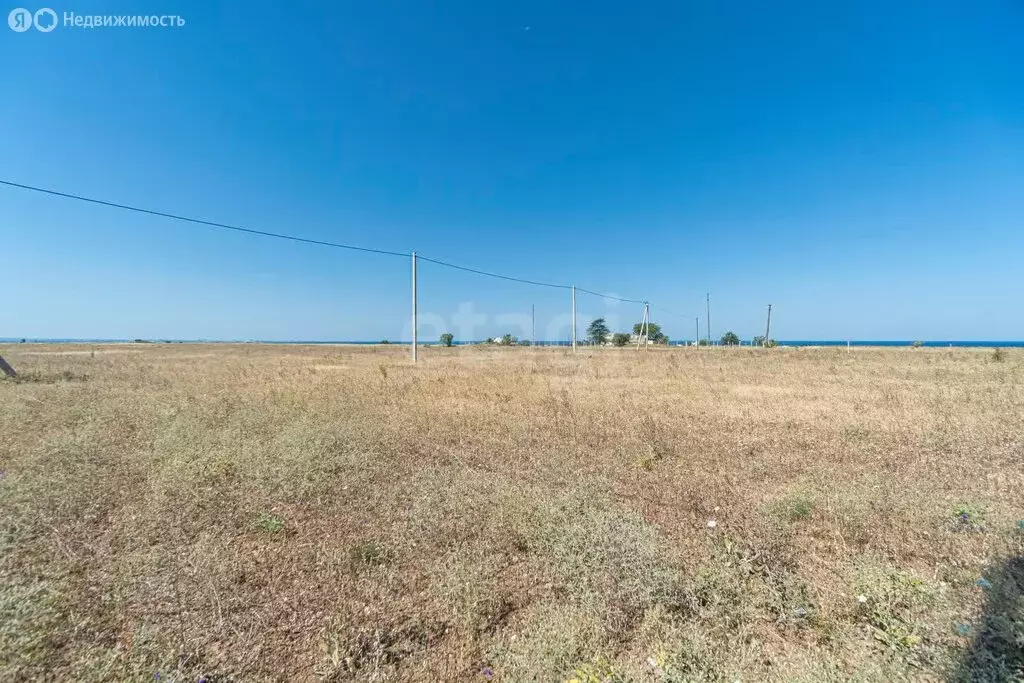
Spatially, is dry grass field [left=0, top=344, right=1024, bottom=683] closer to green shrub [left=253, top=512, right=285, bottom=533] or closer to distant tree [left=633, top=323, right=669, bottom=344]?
green shrub [left=253, top=512, right=285, bottom=533]

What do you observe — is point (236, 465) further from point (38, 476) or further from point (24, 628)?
point (24, 628)

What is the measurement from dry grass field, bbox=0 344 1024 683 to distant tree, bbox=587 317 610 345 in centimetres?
6600

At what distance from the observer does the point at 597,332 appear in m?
72.9

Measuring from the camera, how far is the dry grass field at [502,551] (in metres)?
2.13

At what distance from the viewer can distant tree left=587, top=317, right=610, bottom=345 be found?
2849 inches

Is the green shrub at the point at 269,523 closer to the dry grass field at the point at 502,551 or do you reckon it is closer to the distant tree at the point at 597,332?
the dry grass field at the point at 502,551

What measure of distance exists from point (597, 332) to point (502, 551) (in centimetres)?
7147

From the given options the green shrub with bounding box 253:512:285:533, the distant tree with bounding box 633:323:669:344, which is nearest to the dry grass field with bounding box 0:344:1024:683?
the green shrub with bounding box 253:512:285:533

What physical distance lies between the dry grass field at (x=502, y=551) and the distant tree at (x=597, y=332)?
66.0 metres

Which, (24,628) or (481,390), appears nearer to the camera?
(24,628)

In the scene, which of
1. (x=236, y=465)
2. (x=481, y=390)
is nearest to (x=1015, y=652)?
(x=236, y=465)

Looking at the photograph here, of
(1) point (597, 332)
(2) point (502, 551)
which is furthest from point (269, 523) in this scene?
(1) point (597, 332)

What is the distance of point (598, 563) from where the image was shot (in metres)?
2.95

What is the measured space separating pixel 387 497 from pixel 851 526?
426 cm
